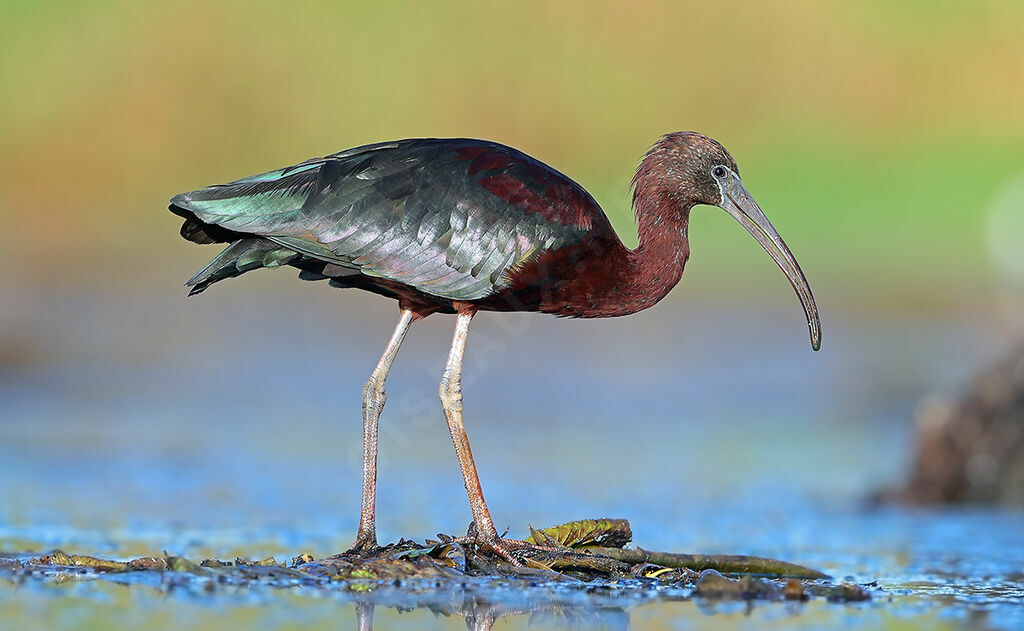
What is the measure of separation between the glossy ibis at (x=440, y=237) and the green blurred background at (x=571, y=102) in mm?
16762

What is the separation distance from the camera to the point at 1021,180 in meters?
27.2

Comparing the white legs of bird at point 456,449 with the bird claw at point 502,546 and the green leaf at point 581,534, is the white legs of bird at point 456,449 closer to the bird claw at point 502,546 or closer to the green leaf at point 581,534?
the bird claw at point 502,546

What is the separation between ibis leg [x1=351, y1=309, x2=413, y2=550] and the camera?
786 cm

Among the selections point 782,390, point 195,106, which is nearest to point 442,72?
point 195,106

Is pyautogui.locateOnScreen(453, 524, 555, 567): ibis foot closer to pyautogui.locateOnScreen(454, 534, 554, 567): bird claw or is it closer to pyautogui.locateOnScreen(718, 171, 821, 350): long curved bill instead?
pyautogui.locateOnScreen(454, 534, 554, 567): bird claw

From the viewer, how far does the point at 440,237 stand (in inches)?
314

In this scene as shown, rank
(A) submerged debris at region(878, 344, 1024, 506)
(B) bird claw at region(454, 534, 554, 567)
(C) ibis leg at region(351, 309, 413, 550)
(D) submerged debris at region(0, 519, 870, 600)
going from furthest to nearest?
(A) submerged debris at region(878, 344, 1024, 506), (C) ibis leg at region(351, 309, 413, 550), (B) bird claw at region(454, 534, 554, 567), (D) submerged debris at region(0, 519, 870, 600)

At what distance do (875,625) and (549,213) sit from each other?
104 inches

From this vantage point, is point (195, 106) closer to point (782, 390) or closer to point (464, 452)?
point (782, 390)

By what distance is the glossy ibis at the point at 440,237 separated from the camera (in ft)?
26.0

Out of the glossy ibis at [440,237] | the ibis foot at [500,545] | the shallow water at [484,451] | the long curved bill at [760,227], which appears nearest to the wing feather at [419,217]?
the glossy ibis at [440,237]

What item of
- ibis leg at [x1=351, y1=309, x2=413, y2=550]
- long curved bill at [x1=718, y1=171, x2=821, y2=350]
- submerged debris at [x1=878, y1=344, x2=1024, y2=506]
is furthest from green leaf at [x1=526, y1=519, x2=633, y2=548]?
submerged debris at [x1=878, y1=344, x2=1024, y2=506]

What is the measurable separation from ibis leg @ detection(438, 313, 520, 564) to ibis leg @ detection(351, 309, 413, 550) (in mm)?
303

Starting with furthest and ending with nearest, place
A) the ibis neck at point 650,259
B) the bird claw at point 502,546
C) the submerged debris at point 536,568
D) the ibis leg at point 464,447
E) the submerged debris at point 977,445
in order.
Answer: the submerged debris at point 977,445 → the ibis neck at point 650,259 → the ibis leg at point 464,447 → the bird claw at point 502,546 → the submerged debris at point 536,568
